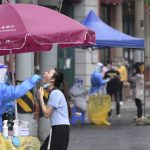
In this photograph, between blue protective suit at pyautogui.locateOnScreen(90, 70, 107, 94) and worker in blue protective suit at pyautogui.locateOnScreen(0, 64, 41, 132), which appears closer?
worker in blue protective suit at pyautogui.locateOnScreen(0, 64, 41, 132)

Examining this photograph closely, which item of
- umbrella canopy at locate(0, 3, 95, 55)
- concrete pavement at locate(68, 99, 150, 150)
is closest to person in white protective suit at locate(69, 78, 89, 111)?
concrete pavement at locate(68, 99, 150, 150)

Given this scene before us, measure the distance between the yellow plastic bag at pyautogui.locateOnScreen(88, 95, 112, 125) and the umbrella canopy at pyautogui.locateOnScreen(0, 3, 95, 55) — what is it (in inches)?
381

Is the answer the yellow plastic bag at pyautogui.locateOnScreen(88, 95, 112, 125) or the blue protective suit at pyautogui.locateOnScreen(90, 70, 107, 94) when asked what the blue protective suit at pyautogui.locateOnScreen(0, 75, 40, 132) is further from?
the blue protective suit at pyautogui.locateOnScreen(90, 70, 107, 94)

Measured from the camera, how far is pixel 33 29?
291 inches

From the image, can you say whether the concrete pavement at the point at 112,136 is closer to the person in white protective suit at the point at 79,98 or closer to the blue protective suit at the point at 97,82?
the person in white protective suit at the point at 79,98

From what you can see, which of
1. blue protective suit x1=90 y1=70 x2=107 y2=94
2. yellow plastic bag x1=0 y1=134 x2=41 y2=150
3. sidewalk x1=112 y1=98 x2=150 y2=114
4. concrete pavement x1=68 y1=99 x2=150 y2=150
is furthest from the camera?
sidewalk x1=112 y1=98 x2=150 y2=114

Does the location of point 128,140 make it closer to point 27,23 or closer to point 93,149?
point 93,149

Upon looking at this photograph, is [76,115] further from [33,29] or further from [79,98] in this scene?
[33,29]

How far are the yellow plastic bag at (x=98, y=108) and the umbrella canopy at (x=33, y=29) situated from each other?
9688 millimetres

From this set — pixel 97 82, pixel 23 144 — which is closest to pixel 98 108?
pixel 97 82

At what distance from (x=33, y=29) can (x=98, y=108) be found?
34.0 feet

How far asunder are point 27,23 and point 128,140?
715 centimetres

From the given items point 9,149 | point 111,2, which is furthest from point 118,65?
point 9,149

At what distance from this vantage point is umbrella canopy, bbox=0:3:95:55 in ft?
23.9
